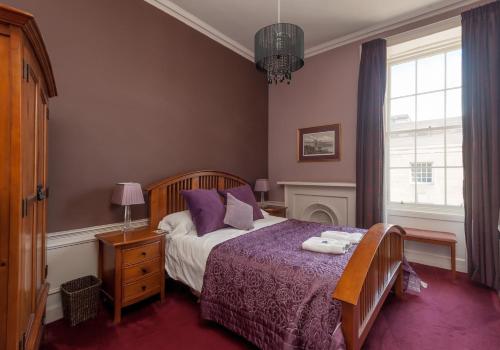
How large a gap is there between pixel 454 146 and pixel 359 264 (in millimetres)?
2750

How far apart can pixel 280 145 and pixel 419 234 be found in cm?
234

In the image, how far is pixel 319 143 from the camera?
3795 millimetres

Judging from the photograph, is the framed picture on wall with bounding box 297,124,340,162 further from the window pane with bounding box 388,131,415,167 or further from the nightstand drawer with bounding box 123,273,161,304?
the nightstand drawer with bounding box 123,273,161,304

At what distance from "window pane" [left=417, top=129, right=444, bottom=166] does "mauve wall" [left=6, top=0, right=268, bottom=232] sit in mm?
2628

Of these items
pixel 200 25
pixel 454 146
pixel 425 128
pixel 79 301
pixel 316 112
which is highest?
pixel 200 25

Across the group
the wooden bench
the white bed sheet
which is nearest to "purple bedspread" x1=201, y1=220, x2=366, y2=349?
the white bed sheet

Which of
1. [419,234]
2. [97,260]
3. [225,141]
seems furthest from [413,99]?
[97,260]

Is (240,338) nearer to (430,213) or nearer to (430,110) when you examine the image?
(430,213)

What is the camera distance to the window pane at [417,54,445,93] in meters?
3.17

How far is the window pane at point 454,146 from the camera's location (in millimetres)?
3004

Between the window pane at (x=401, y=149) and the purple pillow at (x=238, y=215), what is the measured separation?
231 centimetres

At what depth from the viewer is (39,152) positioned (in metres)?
1.33

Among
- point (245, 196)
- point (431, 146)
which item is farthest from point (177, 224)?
point (431, 146)

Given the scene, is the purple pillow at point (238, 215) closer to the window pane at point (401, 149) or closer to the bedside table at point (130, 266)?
the bedside table at point (130, 266)
